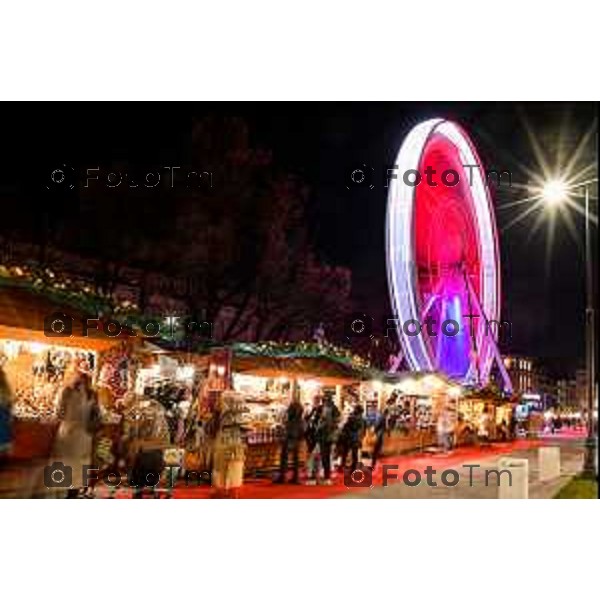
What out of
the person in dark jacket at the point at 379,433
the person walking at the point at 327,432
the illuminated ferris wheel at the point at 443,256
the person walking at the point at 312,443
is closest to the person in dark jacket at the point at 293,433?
the person walking at the point at 312,443

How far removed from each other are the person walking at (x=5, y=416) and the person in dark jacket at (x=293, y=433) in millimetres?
3573

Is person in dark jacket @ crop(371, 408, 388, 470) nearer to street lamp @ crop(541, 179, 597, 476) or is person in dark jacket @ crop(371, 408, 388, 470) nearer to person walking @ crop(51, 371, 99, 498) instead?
street lamp @ crop(541, 179, 597, 476)

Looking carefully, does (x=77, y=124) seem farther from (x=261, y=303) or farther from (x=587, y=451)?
(x=587, y=451)

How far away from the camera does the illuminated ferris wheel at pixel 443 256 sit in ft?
45.9

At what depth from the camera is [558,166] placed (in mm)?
11469

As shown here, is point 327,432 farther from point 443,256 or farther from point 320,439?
point 443,256

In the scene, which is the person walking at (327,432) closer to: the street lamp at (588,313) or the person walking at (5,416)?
the street lamp at (588,313)

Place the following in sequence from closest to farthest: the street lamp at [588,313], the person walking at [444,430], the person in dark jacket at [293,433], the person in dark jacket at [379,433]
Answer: the person in dark jacket at [293,433]
the person in dark jacket at [379,433]
the street lamp at [588,313]
the person walking at [444,430]

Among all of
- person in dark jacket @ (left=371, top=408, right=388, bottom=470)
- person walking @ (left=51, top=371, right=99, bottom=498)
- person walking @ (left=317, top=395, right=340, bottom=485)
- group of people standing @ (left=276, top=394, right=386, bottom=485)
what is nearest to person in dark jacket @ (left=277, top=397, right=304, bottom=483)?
group of people standing @ (left=276, top=394, right=386, bottom=485)

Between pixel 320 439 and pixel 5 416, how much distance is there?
4195 mm

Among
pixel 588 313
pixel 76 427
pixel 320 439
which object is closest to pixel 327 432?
pixel 320 439

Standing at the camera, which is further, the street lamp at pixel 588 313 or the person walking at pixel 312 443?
the street lamp at pixel 588 313
